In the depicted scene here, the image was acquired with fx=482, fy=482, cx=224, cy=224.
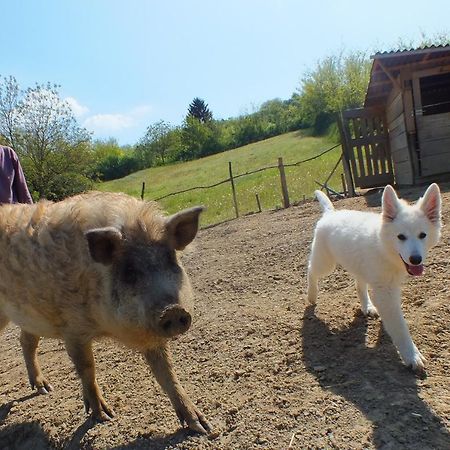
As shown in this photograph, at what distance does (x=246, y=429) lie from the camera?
3182mm

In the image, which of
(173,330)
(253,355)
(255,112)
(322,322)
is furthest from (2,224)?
(255,112)

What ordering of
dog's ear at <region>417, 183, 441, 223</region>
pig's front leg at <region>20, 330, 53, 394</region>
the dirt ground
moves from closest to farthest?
the dirt ground < dog's ear at <region>417, 183, 441, 223</region> < pig's front leg at <region>20, 330, 53, 394</region>

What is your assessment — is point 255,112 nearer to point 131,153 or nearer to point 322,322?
point 131,153

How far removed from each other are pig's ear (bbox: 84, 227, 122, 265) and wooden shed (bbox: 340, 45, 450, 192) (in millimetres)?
9166

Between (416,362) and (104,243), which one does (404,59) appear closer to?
(416,362)

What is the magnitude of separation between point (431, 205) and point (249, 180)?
83.3ft

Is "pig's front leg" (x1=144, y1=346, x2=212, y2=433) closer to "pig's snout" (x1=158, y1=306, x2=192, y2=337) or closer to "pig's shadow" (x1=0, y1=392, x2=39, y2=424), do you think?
"pig's snout" (x1=158, y1=306, x2=192, y2=337)

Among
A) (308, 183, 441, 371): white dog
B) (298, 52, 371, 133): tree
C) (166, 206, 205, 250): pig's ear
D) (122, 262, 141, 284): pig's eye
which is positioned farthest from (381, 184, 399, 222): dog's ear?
(298, 52, 371, 133): tree

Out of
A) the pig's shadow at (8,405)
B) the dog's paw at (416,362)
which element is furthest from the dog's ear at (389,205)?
the pig's shadow at (8,405)

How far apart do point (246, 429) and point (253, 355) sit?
3.26 ft

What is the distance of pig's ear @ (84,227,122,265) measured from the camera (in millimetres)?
3043

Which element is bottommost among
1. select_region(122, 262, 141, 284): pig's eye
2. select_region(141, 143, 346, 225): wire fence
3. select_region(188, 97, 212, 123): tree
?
select_region(141, 143, 346, 225): wire fence

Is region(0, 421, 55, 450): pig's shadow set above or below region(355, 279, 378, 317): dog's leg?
below

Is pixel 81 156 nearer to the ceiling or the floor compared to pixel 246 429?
nearer to the ceiling
